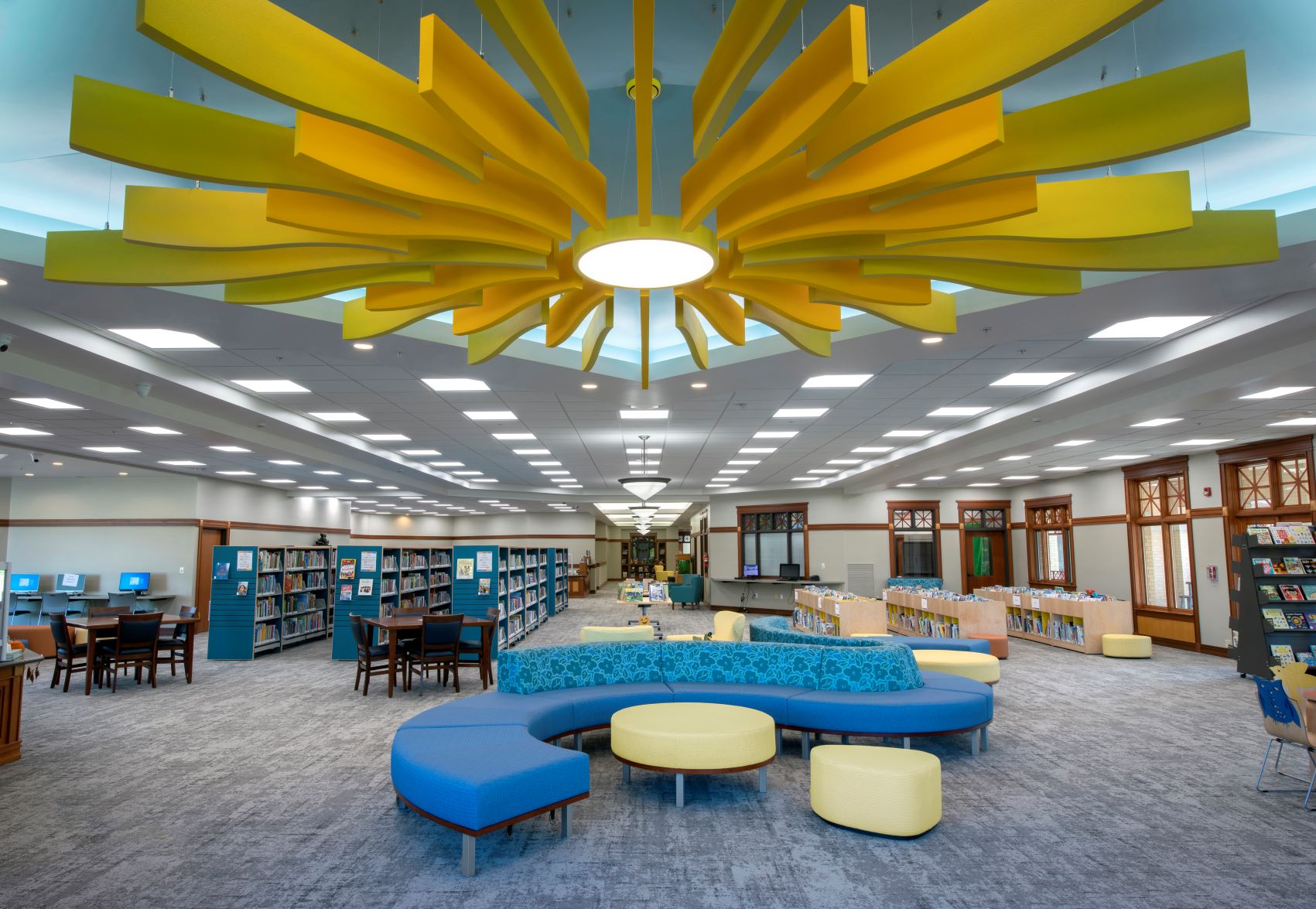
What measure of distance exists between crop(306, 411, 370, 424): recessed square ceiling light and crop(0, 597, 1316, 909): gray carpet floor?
13.5ft

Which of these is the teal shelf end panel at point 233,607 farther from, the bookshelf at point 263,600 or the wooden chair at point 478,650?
the wooden chair at point 478,650

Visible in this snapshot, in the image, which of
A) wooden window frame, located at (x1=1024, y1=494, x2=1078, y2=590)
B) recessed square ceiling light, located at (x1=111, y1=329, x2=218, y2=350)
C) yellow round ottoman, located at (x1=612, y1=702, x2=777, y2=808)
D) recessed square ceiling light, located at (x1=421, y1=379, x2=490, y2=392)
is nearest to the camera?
yellow round ottoman, located at (x1=612, y1=702, x2=777, y2=808)

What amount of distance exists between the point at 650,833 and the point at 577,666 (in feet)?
7.10

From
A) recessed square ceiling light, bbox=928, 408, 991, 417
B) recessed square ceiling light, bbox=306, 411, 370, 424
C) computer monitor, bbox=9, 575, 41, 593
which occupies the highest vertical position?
recessed square ceiling light, bbox=306, 411, 370, 424

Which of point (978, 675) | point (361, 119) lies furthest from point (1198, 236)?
point (978, 675)

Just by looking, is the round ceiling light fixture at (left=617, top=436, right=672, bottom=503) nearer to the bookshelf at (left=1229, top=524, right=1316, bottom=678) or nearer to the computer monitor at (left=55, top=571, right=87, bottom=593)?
the bookshelf at (left=1229, top=524, right=1316, bottom=678)

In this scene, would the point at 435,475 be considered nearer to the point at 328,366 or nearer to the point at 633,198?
the point at 328,366

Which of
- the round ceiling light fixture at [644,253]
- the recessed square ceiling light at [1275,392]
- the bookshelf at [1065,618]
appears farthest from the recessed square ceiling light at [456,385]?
the bookshelf at [1065,618]

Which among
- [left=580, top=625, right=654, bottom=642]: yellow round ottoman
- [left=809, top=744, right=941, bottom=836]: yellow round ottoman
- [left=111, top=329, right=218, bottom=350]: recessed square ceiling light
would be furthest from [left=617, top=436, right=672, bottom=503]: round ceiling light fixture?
[left=809, top=744, right=941, bottom=836]: yellow round ottoman

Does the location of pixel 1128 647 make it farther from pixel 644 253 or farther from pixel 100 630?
pixel 100 630

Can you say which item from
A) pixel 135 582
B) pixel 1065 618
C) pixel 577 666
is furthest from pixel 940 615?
pixel 135 582

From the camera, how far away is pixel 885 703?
5945 mm

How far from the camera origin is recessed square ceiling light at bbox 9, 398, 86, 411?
8422mm

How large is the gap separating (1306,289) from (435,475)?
15.4m
